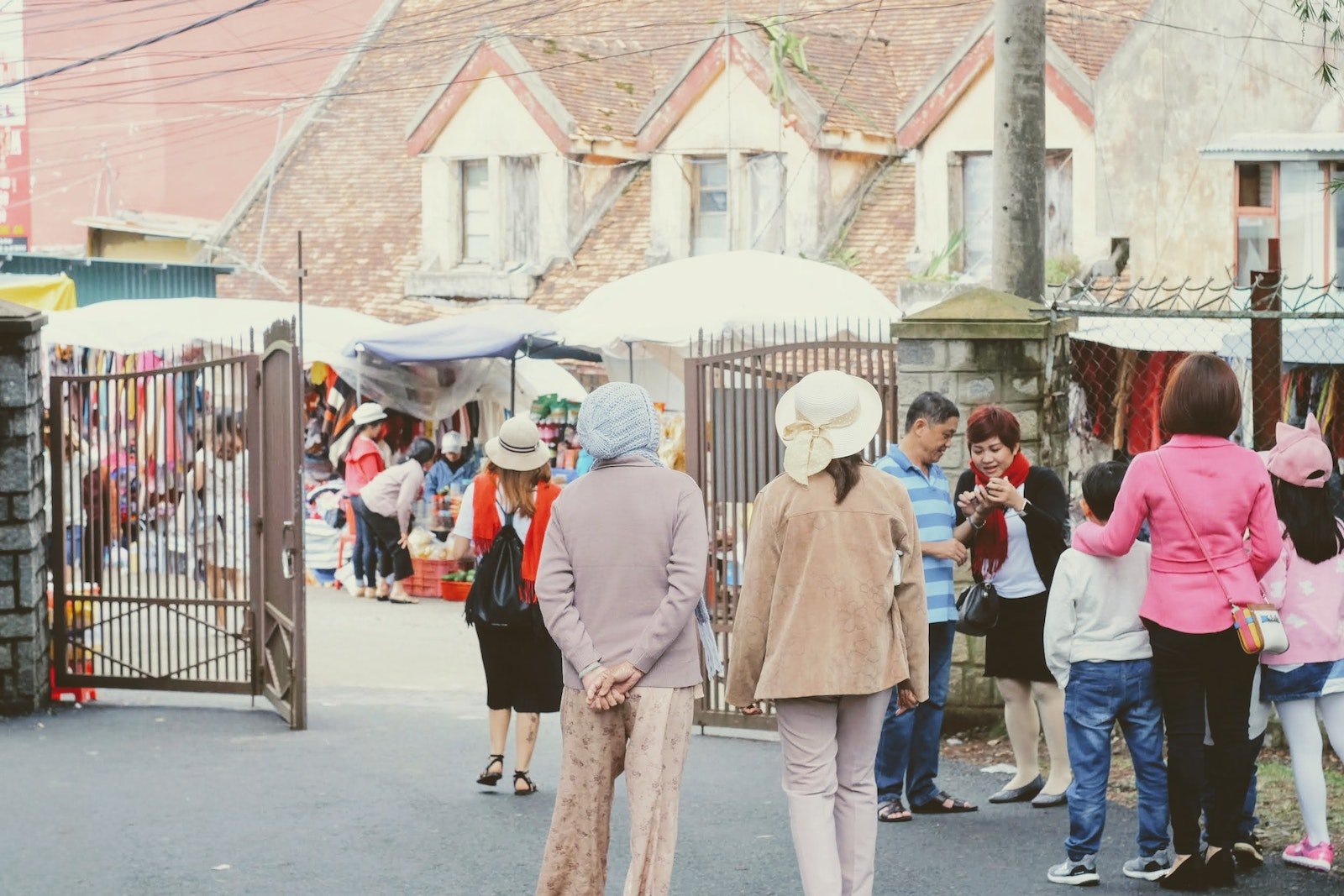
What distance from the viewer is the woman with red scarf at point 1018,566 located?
8062mm

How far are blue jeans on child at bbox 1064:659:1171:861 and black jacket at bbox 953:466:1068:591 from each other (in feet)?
3.34

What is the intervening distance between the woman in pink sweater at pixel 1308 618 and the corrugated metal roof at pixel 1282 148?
12.1m

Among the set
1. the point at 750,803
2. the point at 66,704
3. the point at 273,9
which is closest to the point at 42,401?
the point at 66,704

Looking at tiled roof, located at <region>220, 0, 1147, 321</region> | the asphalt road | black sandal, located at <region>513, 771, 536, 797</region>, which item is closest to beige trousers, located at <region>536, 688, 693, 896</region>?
the asphalt road

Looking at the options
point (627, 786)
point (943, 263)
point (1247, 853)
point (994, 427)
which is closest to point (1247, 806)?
point (1247, 853)

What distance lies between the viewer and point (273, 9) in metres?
34.9

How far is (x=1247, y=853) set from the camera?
24.3ft

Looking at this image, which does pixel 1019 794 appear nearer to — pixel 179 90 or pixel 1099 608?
pixel 1099 608

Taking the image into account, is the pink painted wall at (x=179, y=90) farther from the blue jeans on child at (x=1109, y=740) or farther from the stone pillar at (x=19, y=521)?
the blue jeans on child at (x=1109, y=740)

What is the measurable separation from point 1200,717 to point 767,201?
18.7 m

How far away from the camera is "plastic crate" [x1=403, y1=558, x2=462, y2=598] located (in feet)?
62.8

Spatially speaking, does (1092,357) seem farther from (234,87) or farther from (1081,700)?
(234,87)

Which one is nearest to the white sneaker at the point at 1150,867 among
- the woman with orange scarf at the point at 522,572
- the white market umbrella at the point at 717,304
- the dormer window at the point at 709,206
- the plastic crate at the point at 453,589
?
the woman with orange scarf at the point at 522,572

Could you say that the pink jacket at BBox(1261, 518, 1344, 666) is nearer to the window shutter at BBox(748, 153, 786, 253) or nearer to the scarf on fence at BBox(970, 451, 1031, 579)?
the scarf on fence at BBox(970, 451, 1031, 579)
